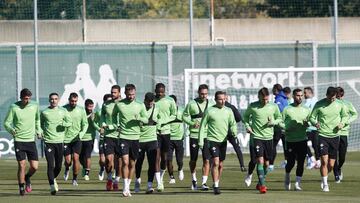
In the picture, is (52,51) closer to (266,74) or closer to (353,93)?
(266,74)

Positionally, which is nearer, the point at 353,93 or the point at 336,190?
the point at 336,190

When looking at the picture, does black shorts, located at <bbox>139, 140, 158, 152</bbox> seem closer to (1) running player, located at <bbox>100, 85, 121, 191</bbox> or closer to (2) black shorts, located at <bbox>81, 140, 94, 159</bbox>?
(1) running player, located at <bbox>100, 85, 121, 191</bbox>

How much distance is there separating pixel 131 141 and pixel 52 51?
1747cm

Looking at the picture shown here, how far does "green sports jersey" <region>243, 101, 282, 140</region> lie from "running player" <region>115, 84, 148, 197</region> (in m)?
2.44

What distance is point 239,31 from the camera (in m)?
48.7

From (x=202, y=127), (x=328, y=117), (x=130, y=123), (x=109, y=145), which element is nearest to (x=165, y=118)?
(x=109, y=145)

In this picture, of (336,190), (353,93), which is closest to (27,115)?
(336,190)

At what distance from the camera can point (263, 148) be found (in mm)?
26844

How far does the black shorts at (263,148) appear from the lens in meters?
26.6

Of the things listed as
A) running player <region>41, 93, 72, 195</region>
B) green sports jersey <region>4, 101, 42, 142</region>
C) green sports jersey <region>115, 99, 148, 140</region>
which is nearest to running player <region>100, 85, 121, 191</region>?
running player <region>41, 93, 72, 195</region>

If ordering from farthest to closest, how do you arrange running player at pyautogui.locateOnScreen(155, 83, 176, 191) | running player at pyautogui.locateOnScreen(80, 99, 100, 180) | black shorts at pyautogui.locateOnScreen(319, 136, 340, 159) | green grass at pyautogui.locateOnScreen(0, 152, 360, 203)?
running player at pyautogui.locateOnScreen(80, 99, 100, 180), running player at pyautogui.locateOnScreen(155, 83, 176, 191), black shorts at pyautogui.locateOnScreen(319, 136, 340, 159), green grass at pyautogui.locateOnScreen(0, 152, 360, 203)

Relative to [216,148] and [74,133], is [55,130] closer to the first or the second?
[74,133]

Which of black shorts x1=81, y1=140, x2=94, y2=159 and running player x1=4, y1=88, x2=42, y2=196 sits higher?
running player x1=4, y1=88, x2=42, y2=196

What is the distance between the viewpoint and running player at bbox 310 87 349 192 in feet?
89.5
